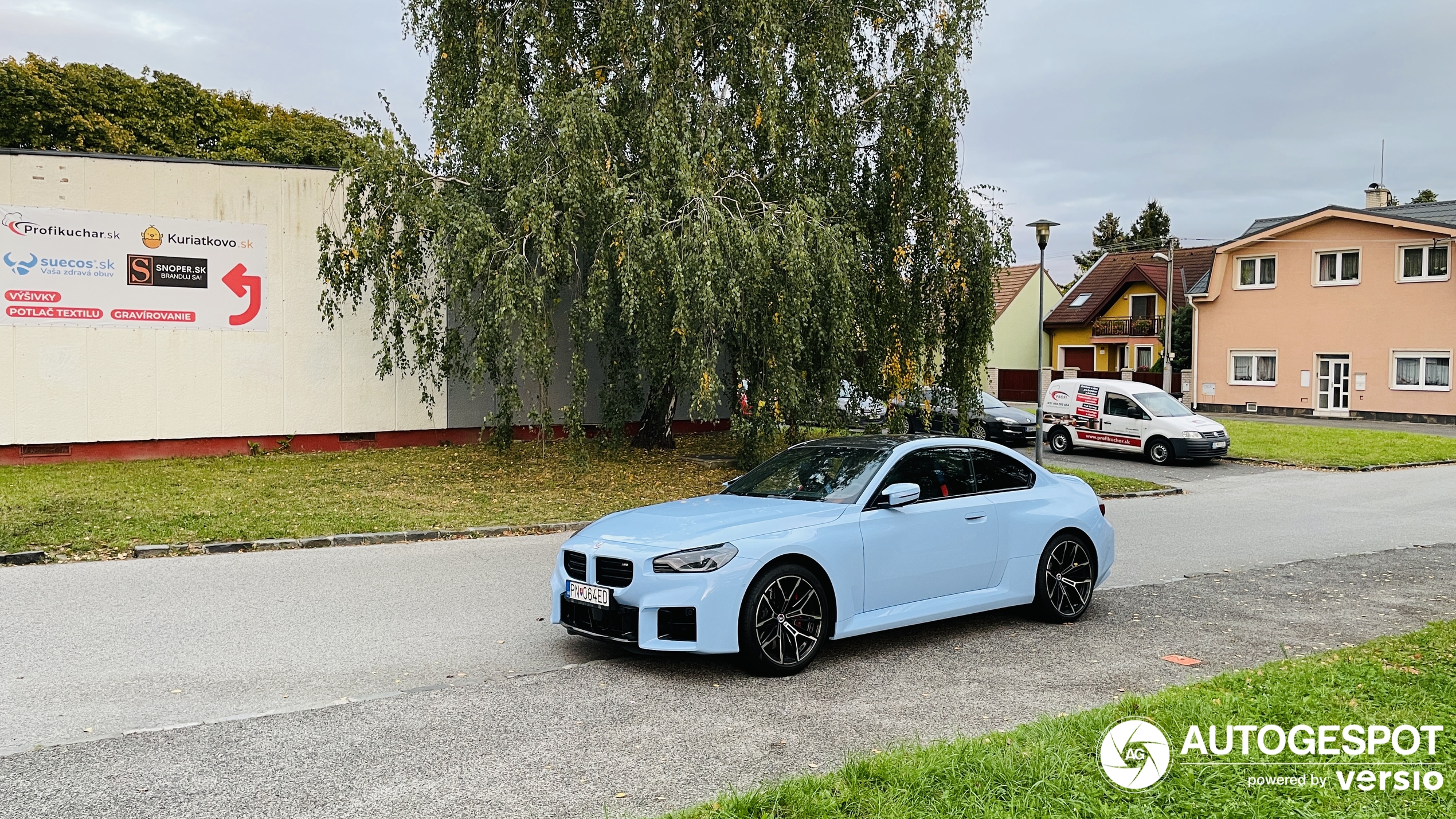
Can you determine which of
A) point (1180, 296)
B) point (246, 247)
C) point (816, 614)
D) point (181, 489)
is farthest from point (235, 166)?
point (1180, 296)

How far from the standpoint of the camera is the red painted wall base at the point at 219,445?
16.5m

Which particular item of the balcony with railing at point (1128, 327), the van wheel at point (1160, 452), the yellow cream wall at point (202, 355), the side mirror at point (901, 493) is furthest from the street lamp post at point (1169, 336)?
the side mirror at point (901, 493)

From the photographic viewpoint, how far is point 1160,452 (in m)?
23.0

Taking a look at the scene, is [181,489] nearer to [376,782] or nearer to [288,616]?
[288,616]

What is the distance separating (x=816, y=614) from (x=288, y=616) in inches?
165

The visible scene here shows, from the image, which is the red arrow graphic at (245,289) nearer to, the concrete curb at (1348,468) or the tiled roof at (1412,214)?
the concrete curb at (1348,468)

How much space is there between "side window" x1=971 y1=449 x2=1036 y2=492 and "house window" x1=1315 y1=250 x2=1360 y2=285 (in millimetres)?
36454

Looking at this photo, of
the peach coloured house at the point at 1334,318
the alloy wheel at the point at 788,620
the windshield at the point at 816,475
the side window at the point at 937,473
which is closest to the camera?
the alloy wheel at the point at 788,620

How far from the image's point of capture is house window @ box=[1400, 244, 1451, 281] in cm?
3509

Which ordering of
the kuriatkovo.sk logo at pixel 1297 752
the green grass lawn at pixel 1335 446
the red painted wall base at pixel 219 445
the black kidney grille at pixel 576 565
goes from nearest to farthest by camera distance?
the kuriatkovo.sk logo at pixel 1297 752
the black kidney grille at pixel 576 565
the red painted wall base at pixel 219 445
the green grass lawn at pixel 1335 446

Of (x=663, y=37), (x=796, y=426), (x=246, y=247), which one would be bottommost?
(x=796, y=426)

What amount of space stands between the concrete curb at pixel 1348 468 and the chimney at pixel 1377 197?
1063 inches

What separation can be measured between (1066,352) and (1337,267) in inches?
721

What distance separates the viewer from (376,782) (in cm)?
444
